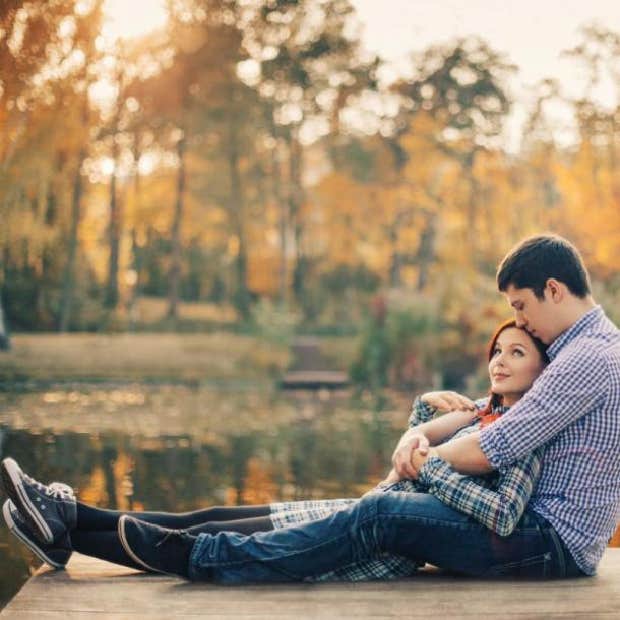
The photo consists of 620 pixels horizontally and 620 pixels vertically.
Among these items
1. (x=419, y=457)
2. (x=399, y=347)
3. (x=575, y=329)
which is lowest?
(x=399, y=347)

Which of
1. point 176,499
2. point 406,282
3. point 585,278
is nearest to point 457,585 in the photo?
point 585,278

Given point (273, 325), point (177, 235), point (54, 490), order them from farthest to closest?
point (177, 235)
point (273, 325)
point (54, 490)

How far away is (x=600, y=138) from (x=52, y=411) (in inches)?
349

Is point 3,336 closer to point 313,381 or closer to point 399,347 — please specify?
point 313,381

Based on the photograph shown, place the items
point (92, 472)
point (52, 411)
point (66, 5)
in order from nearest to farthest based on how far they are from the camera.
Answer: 1. point (92, 472)
2. point (52, 411)
3. point (66, 5)

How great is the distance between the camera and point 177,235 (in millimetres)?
15219

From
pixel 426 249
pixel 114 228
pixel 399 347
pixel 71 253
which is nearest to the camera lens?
pixel 399 347

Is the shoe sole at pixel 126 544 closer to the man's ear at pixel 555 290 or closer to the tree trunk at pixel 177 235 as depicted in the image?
the man's ear at pixel 555 290

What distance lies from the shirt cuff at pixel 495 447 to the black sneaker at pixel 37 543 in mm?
854

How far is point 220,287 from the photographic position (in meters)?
15.4

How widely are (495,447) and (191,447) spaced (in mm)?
4336

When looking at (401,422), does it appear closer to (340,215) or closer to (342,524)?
(342,524)

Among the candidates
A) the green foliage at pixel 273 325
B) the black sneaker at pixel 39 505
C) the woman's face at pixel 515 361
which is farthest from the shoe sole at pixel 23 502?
the green foliage at pixel 273 325

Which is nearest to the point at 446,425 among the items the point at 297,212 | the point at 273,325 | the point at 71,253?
the point at 273,325
